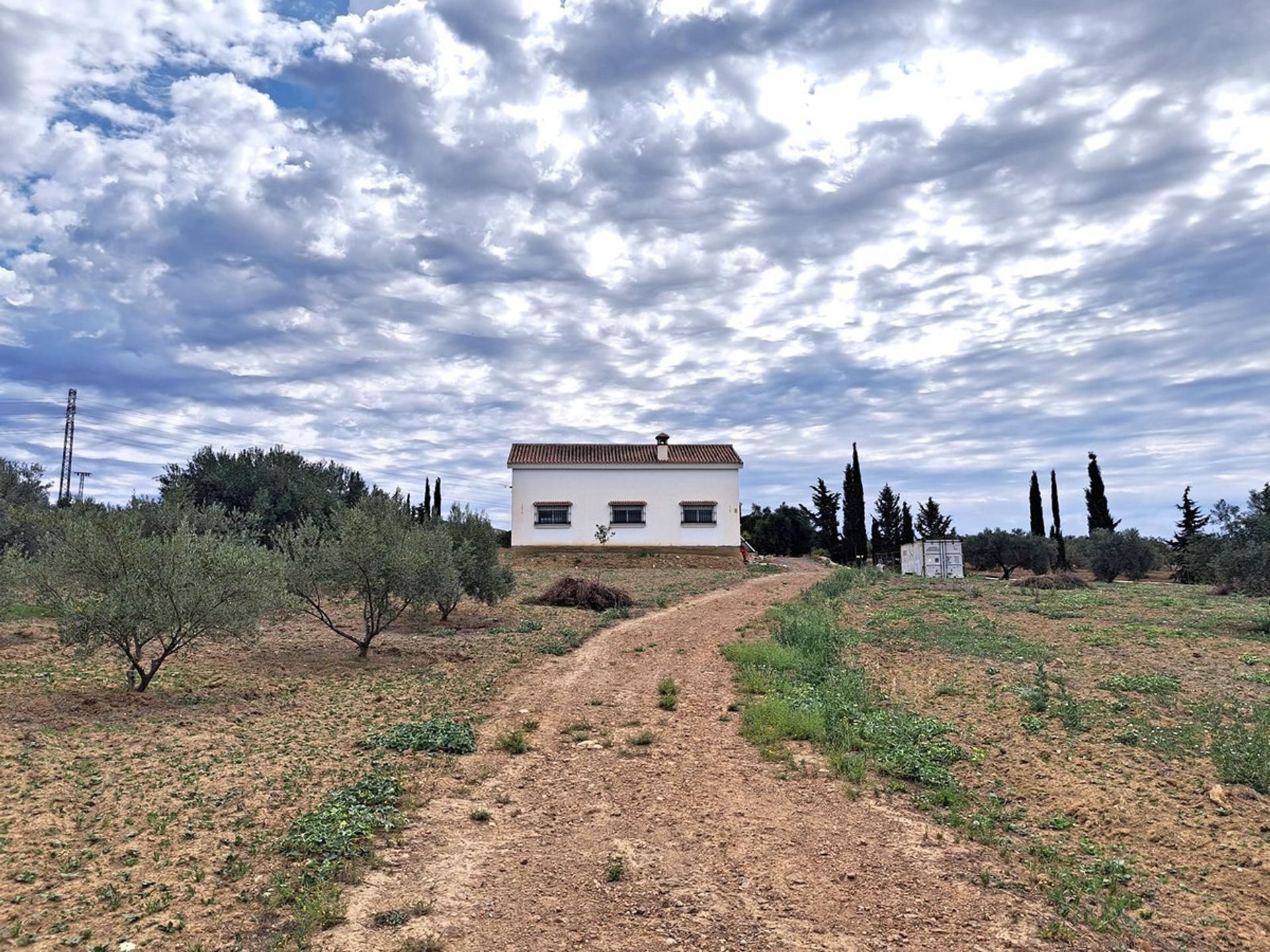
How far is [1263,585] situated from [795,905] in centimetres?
1837

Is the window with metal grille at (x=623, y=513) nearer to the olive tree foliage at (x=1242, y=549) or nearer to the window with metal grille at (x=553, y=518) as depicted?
the window with metal grille at (x=553, y=518)

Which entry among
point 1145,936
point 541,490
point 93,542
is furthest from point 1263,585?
point 541,490

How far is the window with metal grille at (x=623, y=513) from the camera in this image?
43031 millimetres

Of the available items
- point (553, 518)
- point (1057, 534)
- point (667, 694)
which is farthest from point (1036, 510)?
point (667, 694)

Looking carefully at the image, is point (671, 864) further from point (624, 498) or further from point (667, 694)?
point (624, 498)

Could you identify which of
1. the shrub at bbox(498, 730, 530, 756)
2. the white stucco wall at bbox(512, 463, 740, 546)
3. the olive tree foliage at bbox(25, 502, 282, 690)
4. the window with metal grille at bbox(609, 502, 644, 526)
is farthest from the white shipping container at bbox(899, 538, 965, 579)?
the olive tree foliage at bbox(25, 502, 282, 690)

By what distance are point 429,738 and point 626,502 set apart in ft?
114

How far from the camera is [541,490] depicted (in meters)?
43.2

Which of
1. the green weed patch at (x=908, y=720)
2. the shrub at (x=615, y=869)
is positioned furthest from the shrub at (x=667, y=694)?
the shrub at (x=615, y=869)

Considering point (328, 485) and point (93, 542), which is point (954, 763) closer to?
point (93, 542)

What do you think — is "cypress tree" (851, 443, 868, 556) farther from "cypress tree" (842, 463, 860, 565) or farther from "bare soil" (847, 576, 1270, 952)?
"bare soil" (847, 576, 1270, 952)

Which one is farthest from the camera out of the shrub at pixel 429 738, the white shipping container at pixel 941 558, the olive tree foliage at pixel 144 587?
the white shipping container at pixel 941 558

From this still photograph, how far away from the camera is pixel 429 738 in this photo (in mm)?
8508

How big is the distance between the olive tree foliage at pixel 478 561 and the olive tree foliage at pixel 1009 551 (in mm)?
33567
